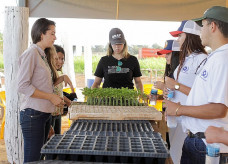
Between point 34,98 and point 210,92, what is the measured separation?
1630 millimetres

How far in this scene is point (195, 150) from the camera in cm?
202

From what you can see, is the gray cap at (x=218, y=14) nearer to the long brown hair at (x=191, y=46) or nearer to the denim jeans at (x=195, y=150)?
the long brown hair at (x=191, y=46)

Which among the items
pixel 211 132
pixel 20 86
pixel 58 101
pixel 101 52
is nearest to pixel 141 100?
pixel 58 101

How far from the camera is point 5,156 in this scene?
15.0ft

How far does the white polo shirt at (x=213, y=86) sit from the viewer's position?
1.74 m

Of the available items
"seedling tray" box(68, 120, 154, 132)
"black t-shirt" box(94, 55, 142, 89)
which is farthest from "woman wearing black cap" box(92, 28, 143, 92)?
"seedling tray" box(68, 120, 154, 132)

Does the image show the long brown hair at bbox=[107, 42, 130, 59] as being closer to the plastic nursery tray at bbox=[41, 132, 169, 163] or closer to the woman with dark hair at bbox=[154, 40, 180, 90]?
the woman with dark hair at bbox=[154, 40, 180, 90]

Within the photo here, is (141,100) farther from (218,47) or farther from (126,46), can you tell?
(218,47)

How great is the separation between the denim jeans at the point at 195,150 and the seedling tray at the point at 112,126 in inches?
12.3

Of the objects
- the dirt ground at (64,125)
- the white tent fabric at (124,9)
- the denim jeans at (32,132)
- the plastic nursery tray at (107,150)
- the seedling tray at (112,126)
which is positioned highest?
the white tent fabric at (124,9)

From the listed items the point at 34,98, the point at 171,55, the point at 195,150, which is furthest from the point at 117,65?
the point at 195,150

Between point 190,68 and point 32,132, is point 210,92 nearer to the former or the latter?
point 190,68

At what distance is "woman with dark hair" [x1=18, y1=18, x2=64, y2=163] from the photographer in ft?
8.70

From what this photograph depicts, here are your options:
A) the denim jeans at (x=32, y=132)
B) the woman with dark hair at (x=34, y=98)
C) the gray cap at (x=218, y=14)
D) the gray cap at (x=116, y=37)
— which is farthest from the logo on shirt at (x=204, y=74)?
the gray cap at (x=116, y=37)
